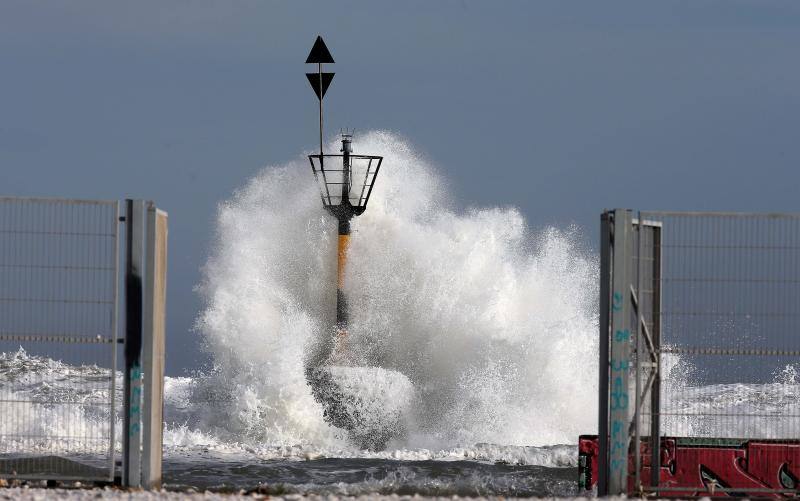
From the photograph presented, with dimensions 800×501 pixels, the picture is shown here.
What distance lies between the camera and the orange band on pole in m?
24.8

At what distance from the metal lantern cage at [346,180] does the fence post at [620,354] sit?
44.1 ft

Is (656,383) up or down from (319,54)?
down

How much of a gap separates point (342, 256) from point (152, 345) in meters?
14.6

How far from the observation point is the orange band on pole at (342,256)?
977 inches

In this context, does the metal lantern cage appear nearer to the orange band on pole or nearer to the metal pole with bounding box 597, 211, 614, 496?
the orange band on pole

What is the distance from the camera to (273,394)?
25.2 meters

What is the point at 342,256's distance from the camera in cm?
2520

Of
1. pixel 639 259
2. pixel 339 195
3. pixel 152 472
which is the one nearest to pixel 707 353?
pixel 639 259

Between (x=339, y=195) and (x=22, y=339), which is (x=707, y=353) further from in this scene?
(x=339, y=195)

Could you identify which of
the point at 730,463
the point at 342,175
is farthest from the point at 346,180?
the point at 730,463

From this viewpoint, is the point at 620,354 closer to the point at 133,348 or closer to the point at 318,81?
the point at 133,348

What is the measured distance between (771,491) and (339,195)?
47.7 ft

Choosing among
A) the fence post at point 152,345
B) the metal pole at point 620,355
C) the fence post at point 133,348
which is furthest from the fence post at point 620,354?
the fence post at point 133,348

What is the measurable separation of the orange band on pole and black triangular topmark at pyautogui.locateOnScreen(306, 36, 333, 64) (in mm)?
3811
